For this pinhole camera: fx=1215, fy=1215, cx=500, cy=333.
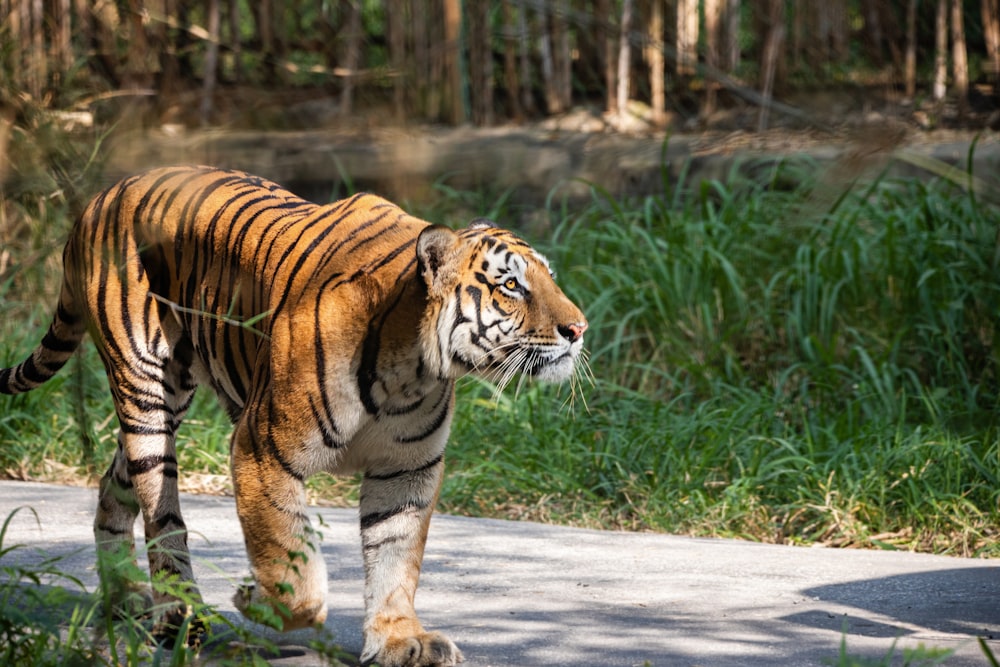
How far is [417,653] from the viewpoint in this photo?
2.96 metres

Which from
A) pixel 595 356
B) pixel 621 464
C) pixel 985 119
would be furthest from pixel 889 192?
pixel 621 464

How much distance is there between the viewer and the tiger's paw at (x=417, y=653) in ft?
9.72

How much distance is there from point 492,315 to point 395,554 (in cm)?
67

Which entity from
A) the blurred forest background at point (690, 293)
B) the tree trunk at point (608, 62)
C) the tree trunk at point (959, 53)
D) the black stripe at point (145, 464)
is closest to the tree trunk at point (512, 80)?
the blurred forest background at point (690, 293)

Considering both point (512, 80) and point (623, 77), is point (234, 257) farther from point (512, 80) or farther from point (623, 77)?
point (512, 80)

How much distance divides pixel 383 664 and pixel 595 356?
3513 millimetres

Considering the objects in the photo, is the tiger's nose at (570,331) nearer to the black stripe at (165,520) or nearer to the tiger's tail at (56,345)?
the black stripe at (165,520)

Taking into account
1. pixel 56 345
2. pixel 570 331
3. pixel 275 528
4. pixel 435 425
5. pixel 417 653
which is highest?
pixel 570 331

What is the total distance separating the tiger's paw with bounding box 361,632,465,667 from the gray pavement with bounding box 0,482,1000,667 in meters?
0.08

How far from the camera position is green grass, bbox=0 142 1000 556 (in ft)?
16.6

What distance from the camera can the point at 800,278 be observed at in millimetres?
6359

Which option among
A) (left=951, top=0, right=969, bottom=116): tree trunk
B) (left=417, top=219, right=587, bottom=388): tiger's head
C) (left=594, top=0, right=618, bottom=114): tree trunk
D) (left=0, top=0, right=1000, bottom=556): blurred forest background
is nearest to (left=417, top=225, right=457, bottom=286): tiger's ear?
(left=417, top=219, right=587, bottom=388): tiger's head

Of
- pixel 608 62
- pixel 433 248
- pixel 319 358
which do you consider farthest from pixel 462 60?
pixel 319 358

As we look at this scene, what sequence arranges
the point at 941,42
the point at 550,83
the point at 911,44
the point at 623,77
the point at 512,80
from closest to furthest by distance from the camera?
the point at 911,44, the point at 941,42, the point at 623,77, the point at 550,83, the point at 512,80
